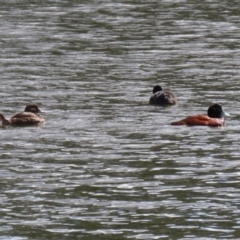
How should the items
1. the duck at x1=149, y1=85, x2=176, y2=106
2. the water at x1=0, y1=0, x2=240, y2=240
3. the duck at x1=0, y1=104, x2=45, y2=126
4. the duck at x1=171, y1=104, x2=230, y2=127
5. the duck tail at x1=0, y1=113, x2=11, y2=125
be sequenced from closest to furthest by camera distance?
the water at x1=0, y1=0, x2=240, y2=240
the duck at x1=171, y1=104, x2=230, y2=127
the duck at x1=0, y1=104, x2=45, y2=126
the duck tail at x1=0, y1=113, x2=11, y2=125
the duck at x1=149, y1=85, x2=176, y2=106

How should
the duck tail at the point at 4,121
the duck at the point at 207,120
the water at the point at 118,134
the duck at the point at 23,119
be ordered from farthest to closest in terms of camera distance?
the duck tail at the point at 4,121
the duck at the point at 23,119
the duck at the point at 207,120
the water at the point at 118,134

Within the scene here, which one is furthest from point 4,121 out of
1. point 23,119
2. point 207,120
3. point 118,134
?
point 207,120

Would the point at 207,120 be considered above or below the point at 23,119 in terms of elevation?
below

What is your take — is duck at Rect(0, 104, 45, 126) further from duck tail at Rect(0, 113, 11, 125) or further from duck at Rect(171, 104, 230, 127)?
duck at Rect(171, 104, 230, 127)

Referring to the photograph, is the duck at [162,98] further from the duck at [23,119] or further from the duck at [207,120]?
the duck at [23,119]

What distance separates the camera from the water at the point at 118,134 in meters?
17.5

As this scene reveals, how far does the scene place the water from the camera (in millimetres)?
17453

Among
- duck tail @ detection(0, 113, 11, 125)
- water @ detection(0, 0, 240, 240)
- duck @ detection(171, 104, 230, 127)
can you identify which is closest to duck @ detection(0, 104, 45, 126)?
duck tail @ detection(0, 113, 11, 125)

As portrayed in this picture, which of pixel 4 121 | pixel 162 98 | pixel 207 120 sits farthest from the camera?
pixel 162 98

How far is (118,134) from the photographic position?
2450 centimetres

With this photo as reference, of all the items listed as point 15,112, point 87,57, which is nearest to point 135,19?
point 87,57

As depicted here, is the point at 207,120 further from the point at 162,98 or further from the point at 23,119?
the point at 23,119

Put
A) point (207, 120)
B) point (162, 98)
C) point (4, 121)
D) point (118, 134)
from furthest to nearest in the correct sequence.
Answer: point (162, 98) < point (4, 121) < point (207, 120) < point (118, 134)

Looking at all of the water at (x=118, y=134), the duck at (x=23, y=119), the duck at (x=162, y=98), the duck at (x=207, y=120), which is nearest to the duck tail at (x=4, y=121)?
the duck at (x=23, y=119)
